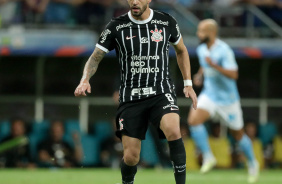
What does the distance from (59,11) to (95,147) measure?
3034 millimetres

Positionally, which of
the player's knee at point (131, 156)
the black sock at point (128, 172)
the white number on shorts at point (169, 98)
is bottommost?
the black sock at point (128, 172)

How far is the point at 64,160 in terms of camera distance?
17031 mm

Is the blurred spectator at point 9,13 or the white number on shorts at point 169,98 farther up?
the blurred spectator at point 9,13

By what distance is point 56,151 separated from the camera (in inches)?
657

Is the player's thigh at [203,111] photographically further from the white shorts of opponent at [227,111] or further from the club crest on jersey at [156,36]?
the club crest on jersey at [156,36]

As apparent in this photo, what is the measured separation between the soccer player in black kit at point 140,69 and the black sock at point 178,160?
192 mm

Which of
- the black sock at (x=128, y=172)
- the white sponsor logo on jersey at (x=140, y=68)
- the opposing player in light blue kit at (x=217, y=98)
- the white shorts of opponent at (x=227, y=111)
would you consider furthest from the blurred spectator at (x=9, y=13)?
the white sponsor logo on jersey at (x=140, y=68)

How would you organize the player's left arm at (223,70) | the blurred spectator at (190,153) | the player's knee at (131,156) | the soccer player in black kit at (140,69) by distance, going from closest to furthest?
the soccer player in black kit at (140,69) < the player's knee at (131,156) < the player's left arm at (223,70) < the blurred spectator at (190,153)

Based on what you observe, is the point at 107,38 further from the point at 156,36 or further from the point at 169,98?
the point at 169,98

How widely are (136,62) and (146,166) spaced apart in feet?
30.2

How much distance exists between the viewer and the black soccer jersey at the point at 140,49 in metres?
8.68

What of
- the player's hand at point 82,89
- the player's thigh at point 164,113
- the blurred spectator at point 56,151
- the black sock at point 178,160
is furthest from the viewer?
the blurred spectator at point 56,151

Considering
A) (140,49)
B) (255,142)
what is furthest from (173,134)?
(255,142)

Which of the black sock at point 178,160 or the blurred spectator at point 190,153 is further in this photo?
the blurred spectator at point 190,153
